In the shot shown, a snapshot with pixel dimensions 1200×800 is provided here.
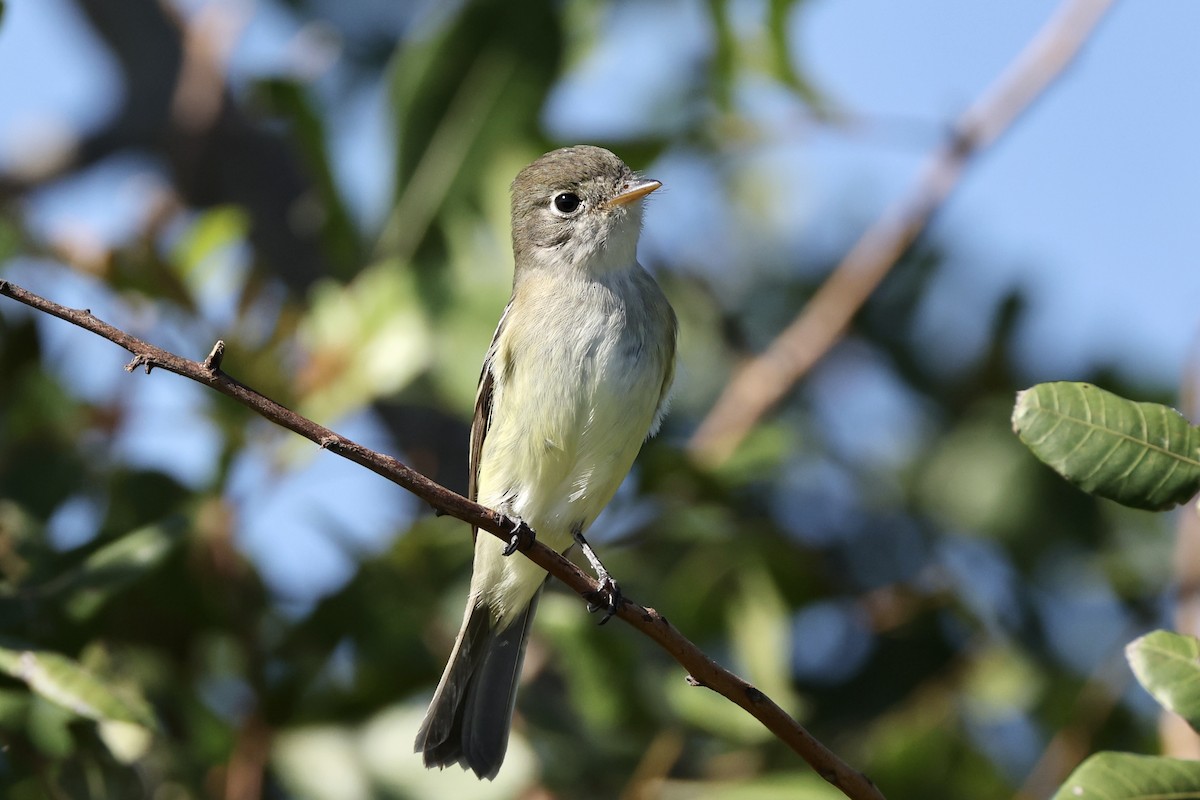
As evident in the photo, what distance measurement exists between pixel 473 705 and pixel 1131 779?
187 centimetres

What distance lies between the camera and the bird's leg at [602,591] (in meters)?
2.70

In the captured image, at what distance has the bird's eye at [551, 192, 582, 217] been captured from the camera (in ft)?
13.2

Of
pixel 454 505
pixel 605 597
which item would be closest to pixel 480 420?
pixel 605 597

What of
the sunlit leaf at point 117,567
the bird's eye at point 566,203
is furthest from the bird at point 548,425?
the sunlit leaf at point 117,567

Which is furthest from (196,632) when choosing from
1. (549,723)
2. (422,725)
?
(549,723)

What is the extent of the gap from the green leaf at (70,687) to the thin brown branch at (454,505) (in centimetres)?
89

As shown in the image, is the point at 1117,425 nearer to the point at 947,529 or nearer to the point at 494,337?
the point at 494,337

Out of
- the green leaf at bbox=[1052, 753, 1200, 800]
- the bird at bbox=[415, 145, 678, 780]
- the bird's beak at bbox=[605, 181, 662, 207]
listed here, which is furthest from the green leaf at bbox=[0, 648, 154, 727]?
the bird's beak at bbox=[605, 181, 662, 207]

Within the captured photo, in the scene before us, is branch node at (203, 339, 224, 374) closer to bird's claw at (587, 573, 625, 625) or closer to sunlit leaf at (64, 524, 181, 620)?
bird's claw at (587, 573, 625, 625)

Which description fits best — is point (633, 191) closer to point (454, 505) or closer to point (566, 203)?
point (566, 203)

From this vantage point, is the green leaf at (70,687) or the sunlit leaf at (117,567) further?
the sunlit leaf at (117,567)

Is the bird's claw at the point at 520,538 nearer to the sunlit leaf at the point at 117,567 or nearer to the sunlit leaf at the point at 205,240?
the sunlit leaf at the point at 117,567

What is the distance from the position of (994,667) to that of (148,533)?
7.62 feet

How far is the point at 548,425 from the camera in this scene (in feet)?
11.4
